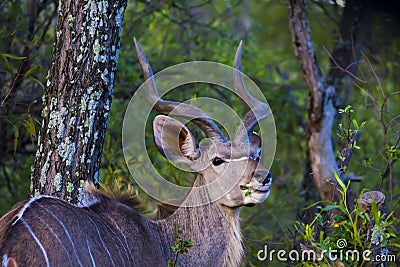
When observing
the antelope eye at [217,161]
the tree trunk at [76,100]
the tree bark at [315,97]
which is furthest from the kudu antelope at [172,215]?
the tree bark at [315,97]

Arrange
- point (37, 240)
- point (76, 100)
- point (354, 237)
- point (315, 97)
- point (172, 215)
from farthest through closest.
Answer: point (315, 97) < point (172, 215) < point (76, 100) < point (354, 237) < point (37, 240)

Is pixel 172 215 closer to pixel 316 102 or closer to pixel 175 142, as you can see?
pixel 175 142

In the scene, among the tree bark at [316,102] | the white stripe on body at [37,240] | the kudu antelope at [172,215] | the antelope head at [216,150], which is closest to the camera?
the white stripe on body at [37,240]

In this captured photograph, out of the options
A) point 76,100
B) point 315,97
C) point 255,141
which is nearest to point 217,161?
point 255,141

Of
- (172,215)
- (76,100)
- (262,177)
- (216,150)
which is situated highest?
(76,100)

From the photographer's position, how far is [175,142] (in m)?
4.20

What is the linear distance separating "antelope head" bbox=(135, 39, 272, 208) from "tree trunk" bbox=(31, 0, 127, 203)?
A: 262 mm

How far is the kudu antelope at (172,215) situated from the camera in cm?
320

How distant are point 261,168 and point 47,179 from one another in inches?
43.6

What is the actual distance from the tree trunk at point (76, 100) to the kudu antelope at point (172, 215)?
Result: 0.67 ft

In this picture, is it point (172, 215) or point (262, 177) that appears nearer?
point (262, 177)

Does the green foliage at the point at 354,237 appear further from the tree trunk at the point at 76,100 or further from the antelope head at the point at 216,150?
the tree trunk at the point at 76,100

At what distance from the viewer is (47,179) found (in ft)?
12.7

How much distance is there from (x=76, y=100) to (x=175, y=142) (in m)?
0.63
